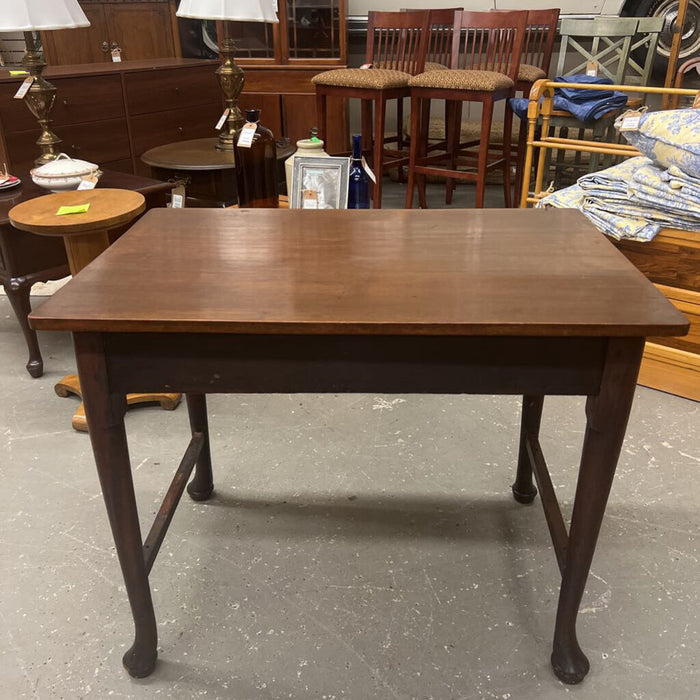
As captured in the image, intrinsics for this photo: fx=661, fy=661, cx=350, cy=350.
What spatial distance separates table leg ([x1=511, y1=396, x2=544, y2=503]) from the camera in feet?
4.92

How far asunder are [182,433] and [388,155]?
9.03 feet

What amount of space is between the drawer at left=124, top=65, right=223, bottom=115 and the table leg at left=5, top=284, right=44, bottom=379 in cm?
200

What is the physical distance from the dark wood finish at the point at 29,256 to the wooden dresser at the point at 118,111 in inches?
48.7

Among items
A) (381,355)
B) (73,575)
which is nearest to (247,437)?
(73,575)

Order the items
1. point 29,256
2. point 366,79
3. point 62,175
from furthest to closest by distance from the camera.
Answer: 1. point 366,79
2. point 29,256
3. point 62,175

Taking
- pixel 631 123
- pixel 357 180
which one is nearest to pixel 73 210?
pixel 357 180

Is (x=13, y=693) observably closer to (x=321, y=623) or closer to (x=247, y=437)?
(x=321, y=623)

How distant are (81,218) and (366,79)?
82.4 inches

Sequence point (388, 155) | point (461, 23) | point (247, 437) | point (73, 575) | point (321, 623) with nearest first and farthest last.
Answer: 1. point (321, 623)
2. point (73, 575)
3. point (247, 437)
4. point (461, 23)
5. point (388, 155)

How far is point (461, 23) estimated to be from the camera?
3.67 m

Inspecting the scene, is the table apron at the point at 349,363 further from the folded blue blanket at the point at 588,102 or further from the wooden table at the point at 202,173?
the folded blue blanket at the point at 588,102

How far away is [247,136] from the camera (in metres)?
1.88

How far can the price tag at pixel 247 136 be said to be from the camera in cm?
187

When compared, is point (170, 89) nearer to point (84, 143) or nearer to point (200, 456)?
point (84, 143)
